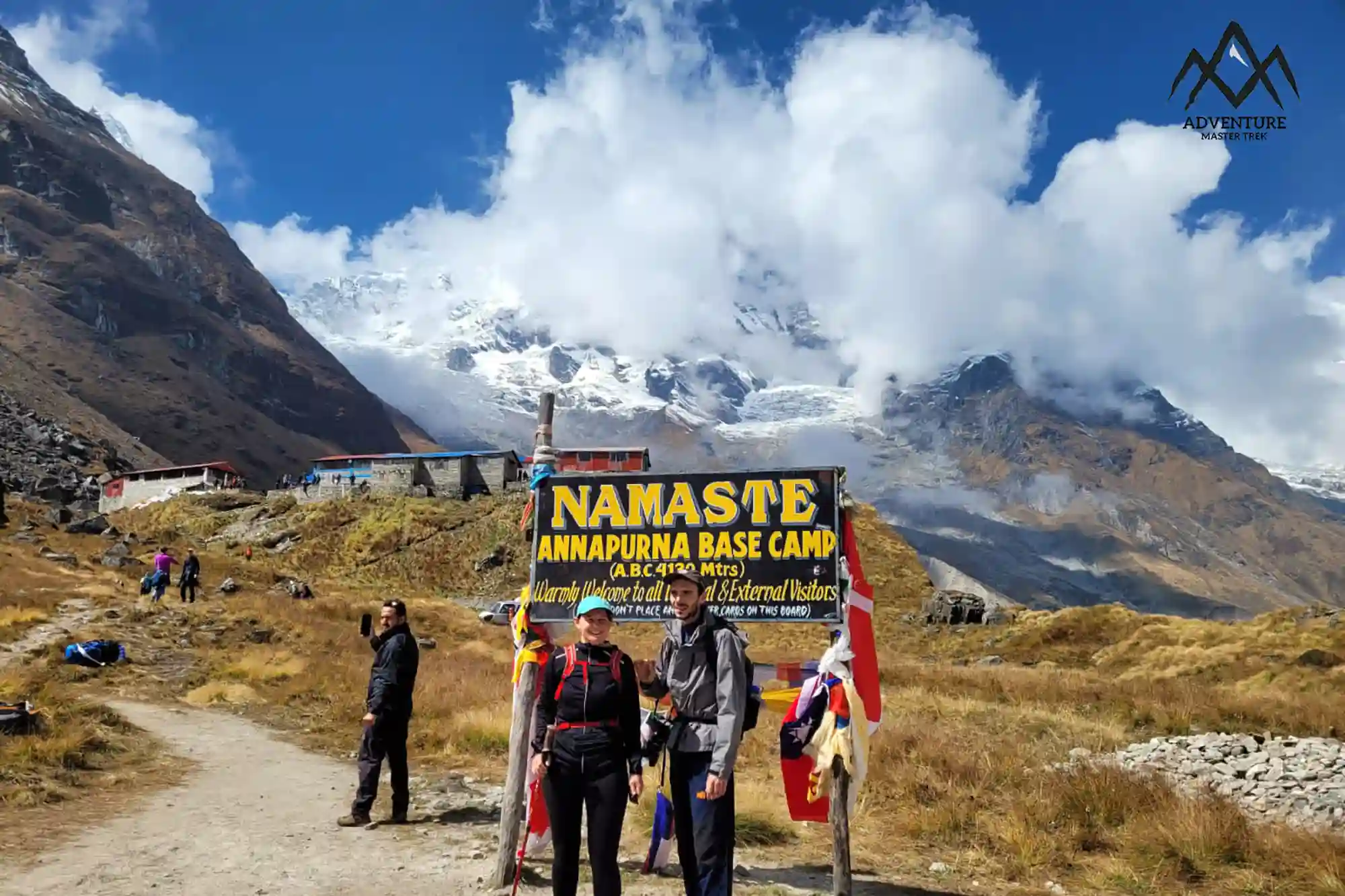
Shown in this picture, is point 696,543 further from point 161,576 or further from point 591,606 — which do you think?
point 161,576

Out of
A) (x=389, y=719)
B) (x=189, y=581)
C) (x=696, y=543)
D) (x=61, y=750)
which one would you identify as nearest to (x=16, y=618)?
(x=189, y=581)

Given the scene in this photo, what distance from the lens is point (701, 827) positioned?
223 inches

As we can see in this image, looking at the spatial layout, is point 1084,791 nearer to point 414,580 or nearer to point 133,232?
point 414,580

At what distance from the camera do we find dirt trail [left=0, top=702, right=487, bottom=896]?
690 centimetres

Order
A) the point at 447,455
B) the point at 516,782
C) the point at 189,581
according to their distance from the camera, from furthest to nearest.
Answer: the point at 447,455 → the point at 189,581 → the point at 516,782

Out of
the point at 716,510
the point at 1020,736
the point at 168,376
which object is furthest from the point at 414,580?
the point at 168,376

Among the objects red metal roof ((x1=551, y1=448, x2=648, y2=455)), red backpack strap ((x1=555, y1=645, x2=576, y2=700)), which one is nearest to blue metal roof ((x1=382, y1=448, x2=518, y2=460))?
red metal roof ((x1=551, y1=448, x2=648, y2=455))

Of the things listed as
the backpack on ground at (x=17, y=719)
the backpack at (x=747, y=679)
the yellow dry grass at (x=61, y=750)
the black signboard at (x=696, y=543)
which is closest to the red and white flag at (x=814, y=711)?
the black signboard at (x=696, y=543)

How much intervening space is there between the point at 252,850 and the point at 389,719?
1616 mm

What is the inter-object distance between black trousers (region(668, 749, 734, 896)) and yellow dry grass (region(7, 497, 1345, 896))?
2706 mm

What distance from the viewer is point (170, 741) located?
12445 mm

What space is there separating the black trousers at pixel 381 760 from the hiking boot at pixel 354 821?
0.03m

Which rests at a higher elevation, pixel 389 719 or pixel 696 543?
pixel 696 543

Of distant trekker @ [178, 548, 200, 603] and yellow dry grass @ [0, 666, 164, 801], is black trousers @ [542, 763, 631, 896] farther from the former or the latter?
distant trekker @ [178, 548, 200, 603]
